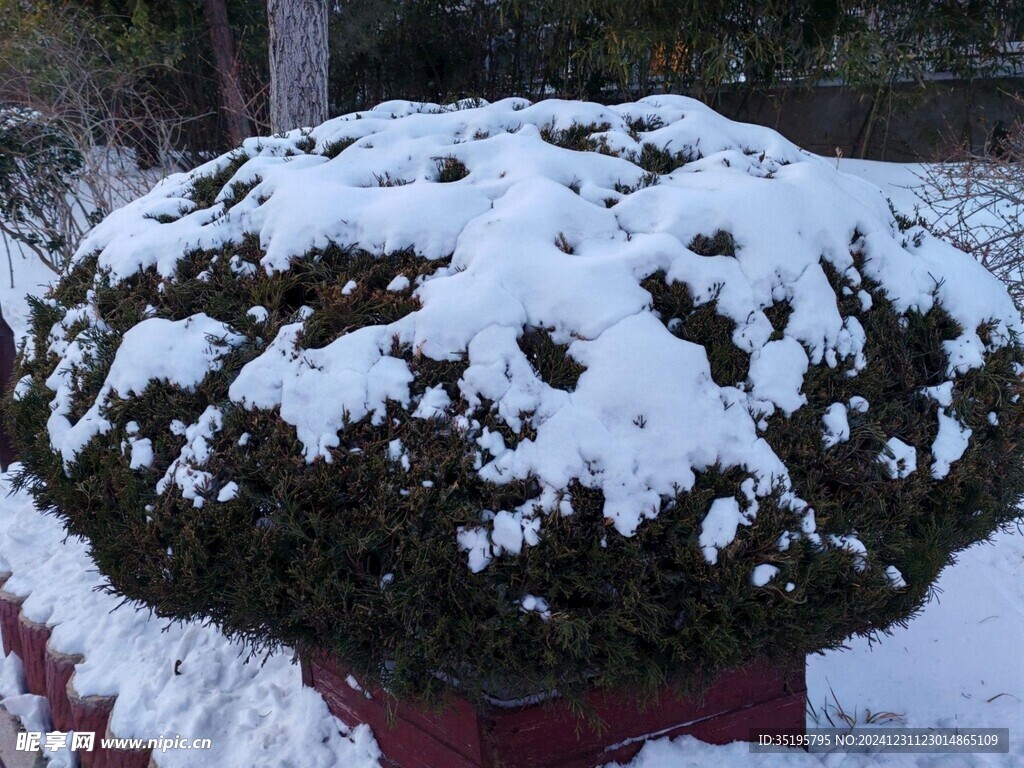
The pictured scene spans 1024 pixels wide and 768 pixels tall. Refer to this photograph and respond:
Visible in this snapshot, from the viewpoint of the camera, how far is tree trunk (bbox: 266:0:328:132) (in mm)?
4629

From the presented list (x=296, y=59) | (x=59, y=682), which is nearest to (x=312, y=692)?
(x=59, y=682)

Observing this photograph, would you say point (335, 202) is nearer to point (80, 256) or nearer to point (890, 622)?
point (80, 256)

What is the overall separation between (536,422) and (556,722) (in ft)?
2.45

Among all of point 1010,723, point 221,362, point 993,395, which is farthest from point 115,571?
point 1010,723

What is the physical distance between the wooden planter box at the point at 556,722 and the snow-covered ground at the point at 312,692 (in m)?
0.05

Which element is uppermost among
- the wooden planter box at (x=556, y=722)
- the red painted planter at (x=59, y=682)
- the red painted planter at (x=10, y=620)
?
the wooden planter box at (x=556, y=722)

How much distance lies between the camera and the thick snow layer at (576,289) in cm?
150

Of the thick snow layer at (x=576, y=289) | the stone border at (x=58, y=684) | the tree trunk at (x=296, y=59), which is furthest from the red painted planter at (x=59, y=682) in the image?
the tree trunk at (x=296, y=59)

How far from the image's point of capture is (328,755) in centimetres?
205

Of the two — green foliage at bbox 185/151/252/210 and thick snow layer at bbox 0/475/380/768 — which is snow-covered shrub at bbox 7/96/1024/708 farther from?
thick snow layer at bbox 0/475/380/768

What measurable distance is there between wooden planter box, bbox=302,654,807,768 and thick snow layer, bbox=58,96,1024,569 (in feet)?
1.76

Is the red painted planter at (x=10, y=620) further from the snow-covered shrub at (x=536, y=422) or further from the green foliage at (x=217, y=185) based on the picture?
the green foliage at (x=217, y=185)

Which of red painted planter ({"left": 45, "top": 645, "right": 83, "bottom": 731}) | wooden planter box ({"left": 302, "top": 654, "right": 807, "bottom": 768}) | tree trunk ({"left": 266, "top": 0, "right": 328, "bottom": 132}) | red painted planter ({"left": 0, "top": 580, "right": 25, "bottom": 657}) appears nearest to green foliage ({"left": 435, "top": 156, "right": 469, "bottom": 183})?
wooden planter box ({"left": 302, "top": 654, "right": 807, "bottom": 768})

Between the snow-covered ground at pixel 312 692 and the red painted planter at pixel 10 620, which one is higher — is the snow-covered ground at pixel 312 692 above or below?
above
